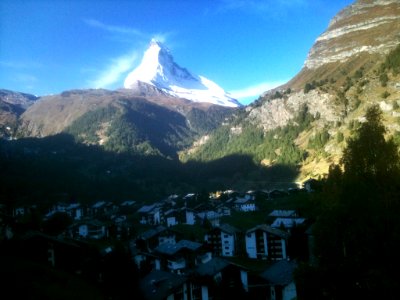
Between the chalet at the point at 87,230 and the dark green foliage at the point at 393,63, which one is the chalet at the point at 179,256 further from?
the dark green foliage at the point at 393,63

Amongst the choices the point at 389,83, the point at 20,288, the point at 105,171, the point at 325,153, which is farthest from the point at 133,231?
the point at 389,83

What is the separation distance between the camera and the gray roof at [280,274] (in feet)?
130

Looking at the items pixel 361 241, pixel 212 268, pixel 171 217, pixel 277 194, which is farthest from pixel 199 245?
pixel 277 194

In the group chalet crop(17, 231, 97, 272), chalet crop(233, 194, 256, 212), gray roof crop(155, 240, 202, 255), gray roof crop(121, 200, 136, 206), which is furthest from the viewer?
gray roof crop(121, 200, 136, 206)

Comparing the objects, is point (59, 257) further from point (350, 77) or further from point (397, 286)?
point (350, 77)

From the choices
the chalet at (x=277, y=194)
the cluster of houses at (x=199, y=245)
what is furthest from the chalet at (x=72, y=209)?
the chalet at (x=277, y=194)

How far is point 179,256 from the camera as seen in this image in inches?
2219

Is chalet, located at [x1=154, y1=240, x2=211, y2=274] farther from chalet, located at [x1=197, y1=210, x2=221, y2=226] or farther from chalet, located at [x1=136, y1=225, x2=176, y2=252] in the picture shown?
chalet, located at [x1=197, y1=210, x2=221, y2=226]

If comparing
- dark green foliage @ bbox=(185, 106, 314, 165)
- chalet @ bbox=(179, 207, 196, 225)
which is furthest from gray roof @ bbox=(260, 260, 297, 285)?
dark green foliage @ bbox=(185, 106, 314, 165)

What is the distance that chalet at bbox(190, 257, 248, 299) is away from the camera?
40.3 metres

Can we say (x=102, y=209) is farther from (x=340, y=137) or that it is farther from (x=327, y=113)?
(x=327, y=113)

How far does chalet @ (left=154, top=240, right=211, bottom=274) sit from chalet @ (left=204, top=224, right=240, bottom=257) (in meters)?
9.29

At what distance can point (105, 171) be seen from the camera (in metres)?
170

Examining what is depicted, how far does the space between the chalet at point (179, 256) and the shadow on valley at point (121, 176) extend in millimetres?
46553
